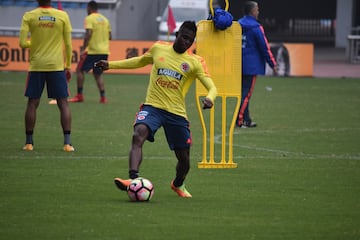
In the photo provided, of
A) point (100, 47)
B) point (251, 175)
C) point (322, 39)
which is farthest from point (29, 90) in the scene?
point (322, 39)

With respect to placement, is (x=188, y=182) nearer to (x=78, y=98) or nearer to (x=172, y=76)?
(x=172, y=76)

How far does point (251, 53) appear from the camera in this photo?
707 inches

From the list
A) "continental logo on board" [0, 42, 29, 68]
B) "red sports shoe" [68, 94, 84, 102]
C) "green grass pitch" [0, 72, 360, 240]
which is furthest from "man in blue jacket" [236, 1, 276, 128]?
"continental logo on board" [0, 42, 29, 68]

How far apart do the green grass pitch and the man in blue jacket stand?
1.79 ft

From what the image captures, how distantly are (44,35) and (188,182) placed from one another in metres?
3.49

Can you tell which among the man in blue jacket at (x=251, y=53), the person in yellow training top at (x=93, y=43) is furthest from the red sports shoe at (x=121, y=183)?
the person in yellow training top at (x=93, y=43)

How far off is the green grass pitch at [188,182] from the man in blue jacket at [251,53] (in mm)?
547

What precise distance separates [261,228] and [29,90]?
19.5ft

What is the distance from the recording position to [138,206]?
32.3 feet

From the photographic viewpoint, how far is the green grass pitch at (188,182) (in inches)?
346

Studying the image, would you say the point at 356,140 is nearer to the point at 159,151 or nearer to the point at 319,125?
the point at 319,125

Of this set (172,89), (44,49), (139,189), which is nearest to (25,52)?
(44,49)

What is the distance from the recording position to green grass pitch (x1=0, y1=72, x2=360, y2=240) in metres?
8.80

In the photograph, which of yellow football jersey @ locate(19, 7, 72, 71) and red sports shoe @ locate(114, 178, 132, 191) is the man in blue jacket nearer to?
yellow football jersey @ locate(19, 7, 72, 71)
